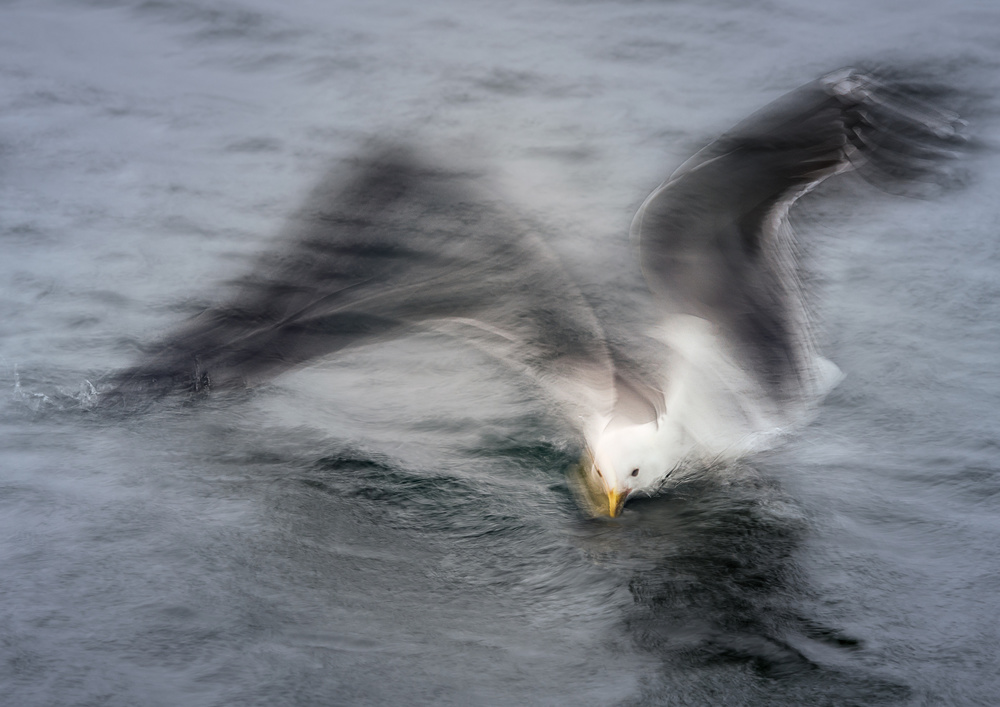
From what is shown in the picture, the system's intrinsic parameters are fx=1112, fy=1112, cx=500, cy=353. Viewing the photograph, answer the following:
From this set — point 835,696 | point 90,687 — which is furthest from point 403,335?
point 835,696

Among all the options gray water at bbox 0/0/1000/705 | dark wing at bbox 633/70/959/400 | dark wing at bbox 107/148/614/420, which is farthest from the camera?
dark wing at bbox 107/148/614/420

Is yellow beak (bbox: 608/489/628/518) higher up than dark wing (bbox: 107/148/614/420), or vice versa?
dark wing (bbox: 107/148/614/420)

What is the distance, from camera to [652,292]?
5883 millimetres

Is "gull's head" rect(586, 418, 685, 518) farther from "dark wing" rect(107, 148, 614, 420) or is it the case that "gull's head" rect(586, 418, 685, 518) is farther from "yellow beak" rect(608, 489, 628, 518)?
"dark wing" rect(107, 148, 614, 420)

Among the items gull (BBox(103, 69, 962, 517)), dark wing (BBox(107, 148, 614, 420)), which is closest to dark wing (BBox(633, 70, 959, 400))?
gull (BBox(103, 69, 962, 517))

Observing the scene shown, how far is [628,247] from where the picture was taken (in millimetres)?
6742

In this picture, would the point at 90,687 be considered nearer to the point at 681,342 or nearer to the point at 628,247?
the point at 681,342

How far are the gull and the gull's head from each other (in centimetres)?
1

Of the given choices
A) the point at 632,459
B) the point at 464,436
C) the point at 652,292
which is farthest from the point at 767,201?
the point at 464,436

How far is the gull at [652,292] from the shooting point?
5258mm

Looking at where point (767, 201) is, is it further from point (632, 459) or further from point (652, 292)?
point (632, 459)

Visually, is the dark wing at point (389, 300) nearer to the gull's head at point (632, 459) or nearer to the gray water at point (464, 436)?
the gray water at point (464, 436)

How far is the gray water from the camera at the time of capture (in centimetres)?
383

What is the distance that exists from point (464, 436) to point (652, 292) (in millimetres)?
1324
